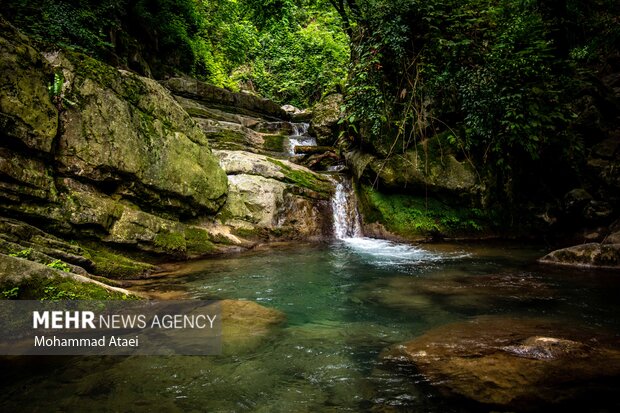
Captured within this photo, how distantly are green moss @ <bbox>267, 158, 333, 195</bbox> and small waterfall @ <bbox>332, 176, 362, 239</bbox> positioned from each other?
15.3 inches

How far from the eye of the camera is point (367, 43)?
805cm

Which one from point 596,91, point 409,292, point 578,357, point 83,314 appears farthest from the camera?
point 596,91

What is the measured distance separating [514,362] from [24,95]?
7860mm

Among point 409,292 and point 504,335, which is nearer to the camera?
point 504,335

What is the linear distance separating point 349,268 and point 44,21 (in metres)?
9.59

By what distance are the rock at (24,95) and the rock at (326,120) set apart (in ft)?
31.5

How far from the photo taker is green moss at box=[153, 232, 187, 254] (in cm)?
724

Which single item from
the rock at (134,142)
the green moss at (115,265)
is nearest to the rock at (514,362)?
the green moss at (115,265)

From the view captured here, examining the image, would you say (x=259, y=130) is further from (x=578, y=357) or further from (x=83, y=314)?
(x=578, y=357)

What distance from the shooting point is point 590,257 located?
661cm

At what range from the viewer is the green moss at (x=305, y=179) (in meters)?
10.6

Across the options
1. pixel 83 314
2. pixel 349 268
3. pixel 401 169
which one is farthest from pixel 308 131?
pixel 83 314

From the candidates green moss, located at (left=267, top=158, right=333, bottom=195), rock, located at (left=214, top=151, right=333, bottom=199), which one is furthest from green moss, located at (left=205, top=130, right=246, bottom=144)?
green moss, located at (left=267, top=158, right=333, bottom=195)

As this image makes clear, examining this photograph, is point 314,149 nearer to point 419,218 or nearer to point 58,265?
point 419,218
